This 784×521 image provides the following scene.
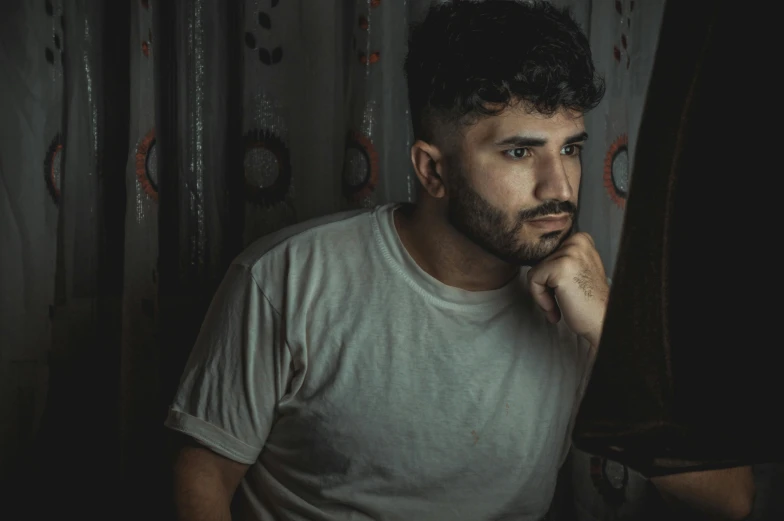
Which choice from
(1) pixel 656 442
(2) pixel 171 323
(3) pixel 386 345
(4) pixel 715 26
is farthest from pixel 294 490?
(4) pixel 715 26

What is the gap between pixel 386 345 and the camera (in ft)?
3.77

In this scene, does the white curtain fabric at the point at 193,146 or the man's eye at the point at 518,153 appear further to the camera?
the white curtain fabric at the point at 193,146

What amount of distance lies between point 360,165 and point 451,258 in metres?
0.38

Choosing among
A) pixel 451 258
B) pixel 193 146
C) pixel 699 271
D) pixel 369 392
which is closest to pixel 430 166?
pixel 451 258

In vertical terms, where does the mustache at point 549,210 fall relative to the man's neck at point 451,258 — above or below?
above

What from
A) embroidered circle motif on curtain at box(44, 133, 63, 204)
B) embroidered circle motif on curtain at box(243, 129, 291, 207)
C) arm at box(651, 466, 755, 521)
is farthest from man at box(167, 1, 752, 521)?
embroidered circle motif on curtain at box(44, 133, 63, 204)

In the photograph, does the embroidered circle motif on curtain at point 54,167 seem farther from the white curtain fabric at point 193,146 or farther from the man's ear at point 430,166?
the man's ear at point 430,166

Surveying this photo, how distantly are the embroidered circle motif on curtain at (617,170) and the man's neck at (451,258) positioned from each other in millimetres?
339

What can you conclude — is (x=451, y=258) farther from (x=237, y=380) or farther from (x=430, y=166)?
(x=237, y=380)

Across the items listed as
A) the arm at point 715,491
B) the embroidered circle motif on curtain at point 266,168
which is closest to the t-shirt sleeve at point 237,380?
the embroidered circle motif on curtain at point 266,168

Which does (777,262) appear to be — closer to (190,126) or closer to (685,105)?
(685,105)

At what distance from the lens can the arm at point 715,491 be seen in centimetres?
110

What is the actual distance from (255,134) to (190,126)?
0.44ft

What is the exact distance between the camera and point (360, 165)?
150 centimetres
